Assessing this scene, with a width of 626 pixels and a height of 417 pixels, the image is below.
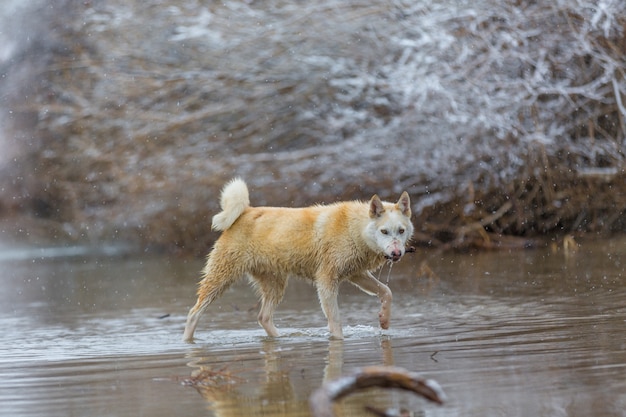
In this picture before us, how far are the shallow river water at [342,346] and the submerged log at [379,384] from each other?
1.46 feet

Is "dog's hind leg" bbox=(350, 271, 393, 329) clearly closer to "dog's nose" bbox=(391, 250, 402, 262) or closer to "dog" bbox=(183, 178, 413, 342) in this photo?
"dog" bbox=(183, 178, 413, 342)

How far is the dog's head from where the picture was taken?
927cm

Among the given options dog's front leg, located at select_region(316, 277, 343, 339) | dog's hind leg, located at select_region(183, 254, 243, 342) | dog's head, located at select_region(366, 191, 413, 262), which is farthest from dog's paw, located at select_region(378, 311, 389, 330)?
dog's hind leg, located at select_region(183, 254, 243, 342)

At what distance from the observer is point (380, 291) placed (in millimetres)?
9531

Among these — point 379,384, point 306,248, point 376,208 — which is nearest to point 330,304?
point 306,248

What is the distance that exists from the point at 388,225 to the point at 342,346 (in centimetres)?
139

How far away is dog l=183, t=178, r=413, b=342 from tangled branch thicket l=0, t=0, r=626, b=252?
302 inches

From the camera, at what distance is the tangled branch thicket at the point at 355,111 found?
57.5 feet

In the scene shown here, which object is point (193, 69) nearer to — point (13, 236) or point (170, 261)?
point (170, 261)

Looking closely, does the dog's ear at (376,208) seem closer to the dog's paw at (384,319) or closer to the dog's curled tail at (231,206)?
the dog's paw at (384,319)

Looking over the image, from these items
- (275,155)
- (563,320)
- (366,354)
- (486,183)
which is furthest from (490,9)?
(366,354)

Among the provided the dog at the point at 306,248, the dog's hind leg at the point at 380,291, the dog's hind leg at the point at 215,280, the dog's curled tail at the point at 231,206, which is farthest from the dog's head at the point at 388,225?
the dog's hind leg at the point at 215,280

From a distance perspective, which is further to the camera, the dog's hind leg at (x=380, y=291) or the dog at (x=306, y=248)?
the dog at (x=306, y=248)

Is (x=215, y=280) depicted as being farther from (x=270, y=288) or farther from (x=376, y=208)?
(x=376, y=208)
